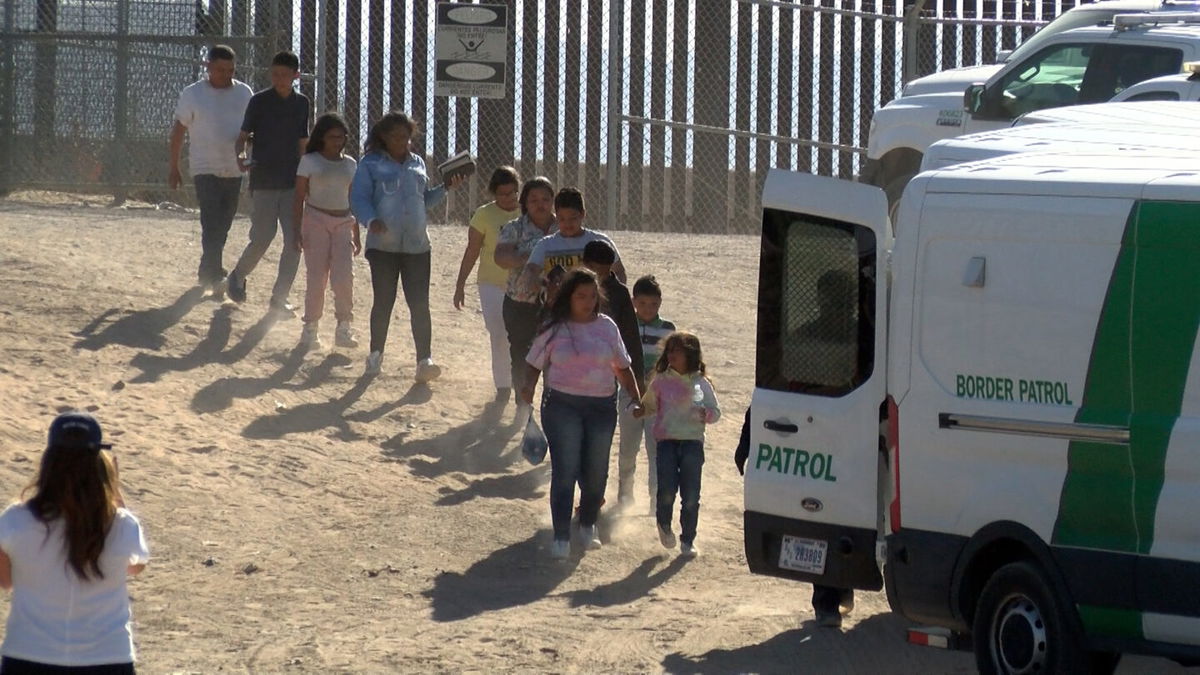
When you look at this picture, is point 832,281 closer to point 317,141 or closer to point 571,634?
point 571,634

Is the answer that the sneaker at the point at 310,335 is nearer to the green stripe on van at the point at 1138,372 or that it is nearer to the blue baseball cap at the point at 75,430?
the green stripe on van at the point at 1138,372

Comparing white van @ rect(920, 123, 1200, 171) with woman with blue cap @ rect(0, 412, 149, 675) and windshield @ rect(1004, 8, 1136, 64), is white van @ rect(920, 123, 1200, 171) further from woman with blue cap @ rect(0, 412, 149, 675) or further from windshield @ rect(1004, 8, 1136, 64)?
windshield @ rect(1004, 8, 1136, 64)

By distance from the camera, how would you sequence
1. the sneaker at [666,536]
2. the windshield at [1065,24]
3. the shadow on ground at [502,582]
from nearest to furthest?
the shadow on ground at [502,582] < the sneaker at [666,536] < the windshield at [1065,24]

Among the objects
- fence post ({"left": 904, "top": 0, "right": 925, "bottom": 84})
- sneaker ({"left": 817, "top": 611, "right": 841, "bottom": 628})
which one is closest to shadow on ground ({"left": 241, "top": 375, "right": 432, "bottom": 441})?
sneaker ({"left": 817, "top": 611, "right": 841, "bottom": 628})

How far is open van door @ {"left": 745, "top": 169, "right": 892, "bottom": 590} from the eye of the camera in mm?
8109

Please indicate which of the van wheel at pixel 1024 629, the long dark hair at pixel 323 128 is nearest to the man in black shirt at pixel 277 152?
the long dark hair at pixel 323 128

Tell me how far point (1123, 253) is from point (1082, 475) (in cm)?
80

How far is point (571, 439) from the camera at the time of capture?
10141mm

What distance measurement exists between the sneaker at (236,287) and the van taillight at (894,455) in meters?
7.36

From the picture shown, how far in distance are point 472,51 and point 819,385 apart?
453 inches

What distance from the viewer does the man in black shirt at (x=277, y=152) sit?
1362 centimetres

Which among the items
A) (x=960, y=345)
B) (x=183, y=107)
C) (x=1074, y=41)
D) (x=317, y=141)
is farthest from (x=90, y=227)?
(x=960, y=345)

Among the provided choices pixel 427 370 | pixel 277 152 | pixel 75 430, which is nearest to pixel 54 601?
pixel 75 430

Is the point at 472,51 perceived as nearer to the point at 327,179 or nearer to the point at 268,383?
the point at 327,179
